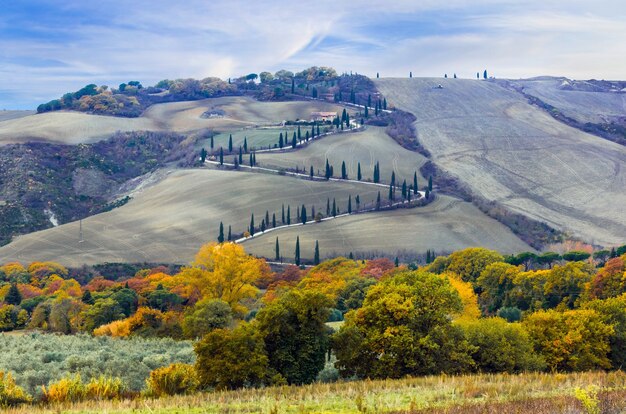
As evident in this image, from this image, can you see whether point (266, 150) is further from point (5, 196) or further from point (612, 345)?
point (612, 345)

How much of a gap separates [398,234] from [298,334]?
93170 mm

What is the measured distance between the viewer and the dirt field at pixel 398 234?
122m

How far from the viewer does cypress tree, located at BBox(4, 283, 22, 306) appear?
265ft

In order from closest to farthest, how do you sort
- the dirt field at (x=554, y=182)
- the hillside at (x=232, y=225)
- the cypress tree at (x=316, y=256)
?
the cypress tree at (x=316, y=256)
the hillside at (x=232, y=225)
the dirt field at (x=554, y=182)

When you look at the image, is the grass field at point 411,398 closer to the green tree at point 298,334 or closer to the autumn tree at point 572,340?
the green tree at point 298,334

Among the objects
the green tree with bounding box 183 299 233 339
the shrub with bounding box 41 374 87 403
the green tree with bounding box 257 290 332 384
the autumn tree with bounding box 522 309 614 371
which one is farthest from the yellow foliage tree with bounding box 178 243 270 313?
the shrub with bounding box 41 374 87 403

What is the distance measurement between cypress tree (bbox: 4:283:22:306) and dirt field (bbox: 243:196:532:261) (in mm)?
43408

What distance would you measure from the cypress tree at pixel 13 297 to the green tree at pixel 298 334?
175 feet

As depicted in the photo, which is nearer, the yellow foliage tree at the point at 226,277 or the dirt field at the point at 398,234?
the yellow foliage tree at the point at 226,277

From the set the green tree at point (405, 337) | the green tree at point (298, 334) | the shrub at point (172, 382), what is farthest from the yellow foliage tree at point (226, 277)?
the shrub at point (172, 382)

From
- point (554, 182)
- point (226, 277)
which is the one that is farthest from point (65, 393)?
point (554, 182)

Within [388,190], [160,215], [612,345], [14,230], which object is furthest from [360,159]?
[612,345]

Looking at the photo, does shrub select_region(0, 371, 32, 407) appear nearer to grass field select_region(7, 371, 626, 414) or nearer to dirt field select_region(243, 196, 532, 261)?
grass field select_region(7, 371, 626, 414)

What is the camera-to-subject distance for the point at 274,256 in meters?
118
